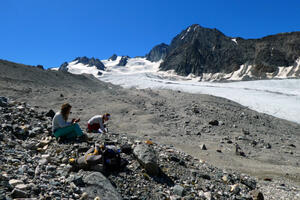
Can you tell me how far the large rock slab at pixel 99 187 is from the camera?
3.94m

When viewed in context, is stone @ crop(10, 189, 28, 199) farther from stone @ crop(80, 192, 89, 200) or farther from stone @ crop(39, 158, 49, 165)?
stone @ crop(39, 158, 49, 165)

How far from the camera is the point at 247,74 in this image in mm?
85625

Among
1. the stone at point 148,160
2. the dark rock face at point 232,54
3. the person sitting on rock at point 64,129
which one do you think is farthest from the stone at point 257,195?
the dark rock face at point 232,54

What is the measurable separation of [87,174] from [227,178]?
402 cm

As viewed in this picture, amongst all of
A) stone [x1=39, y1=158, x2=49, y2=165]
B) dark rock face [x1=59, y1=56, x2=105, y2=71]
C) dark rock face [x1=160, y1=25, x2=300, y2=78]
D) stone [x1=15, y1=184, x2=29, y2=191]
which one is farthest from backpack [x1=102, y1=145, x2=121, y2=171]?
dark rock face [x1=59, y1=56, x2=105, y2=71]

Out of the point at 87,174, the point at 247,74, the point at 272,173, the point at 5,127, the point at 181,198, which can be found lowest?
the point at 272,173

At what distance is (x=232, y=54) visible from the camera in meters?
102

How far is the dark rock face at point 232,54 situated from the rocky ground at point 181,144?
7557 centimetres

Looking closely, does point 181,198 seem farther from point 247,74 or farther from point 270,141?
point 247,74

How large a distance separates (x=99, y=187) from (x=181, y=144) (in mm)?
6704

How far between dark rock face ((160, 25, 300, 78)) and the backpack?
87.3 metres

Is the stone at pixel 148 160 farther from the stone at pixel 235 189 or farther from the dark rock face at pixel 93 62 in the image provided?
the dark rock face at pixel 93 62

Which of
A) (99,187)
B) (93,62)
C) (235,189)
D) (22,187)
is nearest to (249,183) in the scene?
(235,189)

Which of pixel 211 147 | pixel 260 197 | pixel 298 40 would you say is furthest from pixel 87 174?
pixel 298 40
